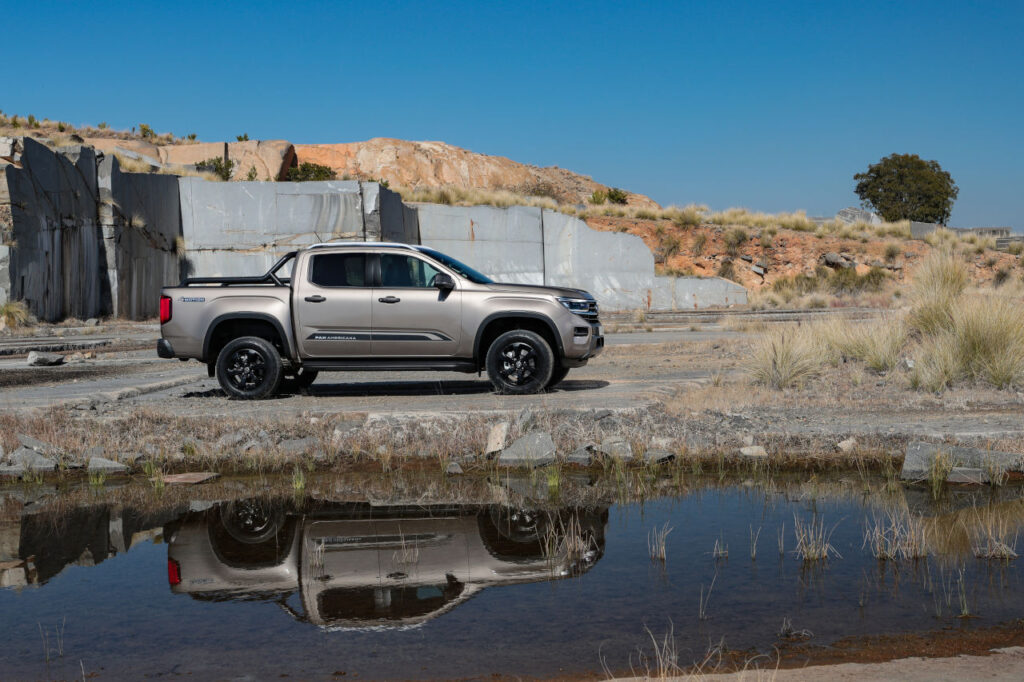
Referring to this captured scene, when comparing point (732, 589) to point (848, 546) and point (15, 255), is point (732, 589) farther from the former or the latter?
point (15, 255)

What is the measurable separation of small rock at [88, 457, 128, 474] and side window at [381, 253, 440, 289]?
4.46m

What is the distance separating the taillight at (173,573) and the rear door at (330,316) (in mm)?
6232

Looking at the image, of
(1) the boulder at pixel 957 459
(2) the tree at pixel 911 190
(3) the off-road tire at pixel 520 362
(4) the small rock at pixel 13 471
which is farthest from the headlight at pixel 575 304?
(2) the tree at pixel 911 190

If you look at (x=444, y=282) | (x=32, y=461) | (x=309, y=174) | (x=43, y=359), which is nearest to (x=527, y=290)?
(x=444, y=282)

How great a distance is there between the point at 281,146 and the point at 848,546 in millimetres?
69165

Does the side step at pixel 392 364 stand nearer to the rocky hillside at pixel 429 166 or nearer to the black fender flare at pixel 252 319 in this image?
the black fender flare at pixel 252 319

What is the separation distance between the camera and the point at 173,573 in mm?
6328

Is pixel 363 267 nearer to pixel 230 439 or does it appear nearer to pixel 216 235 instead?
pixel 230 439

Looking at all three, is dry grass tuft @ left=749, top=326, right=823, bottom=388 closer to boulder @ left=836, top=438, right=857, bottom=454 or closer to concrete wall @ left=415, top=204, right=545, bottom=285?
boulder @ left=836, top=438, right=857, bottom=454

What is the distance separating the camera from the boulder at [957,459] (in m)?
8.70

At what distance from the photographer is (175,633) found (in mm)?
5137

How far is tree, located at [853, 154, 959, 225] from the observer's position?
75.6 metres

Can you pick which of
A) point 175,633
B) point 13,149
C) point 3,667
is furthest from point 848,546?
point 13,149

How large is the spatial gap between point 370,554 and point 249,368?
22.1 ft
